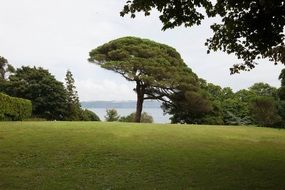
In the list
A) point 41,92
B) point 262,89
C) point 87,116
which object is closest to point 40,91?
point 41,92

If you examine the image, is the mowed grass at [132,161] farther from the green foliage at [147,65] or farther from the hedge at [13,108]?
the green foliage at [147,65]

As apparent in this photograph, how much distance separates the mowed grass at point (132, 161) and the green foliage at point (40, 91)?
981 inches

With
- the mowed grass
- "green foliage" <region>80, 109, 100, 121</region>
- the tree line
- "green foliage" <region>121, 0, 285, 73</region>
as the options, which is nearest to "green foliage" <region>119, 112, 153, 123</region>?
"green foliage" <region>80, 109, 100, 121</region>

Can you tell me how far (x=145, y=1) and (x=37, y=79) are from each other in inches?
1448

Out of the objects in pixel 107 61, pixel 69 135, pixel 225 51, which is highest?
pixel 107 61

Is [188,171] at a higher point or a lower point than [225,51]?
lower

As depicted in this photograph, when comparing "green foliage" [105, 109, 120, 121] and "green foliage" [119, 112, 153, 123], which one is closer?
"green foliage" [119, 112, 153, 123]

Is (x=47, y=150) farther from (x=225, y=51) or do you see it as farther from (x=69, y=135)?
(x=225, y=51)

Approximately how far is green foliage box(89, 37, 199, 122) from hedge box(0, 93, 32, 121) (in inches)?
448

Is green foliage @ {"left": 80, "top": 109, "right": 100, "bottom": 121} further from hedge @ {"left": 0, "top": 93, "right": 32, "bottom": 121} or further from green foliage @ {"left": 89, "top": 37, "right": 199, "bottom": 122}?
hedge @ {"left": 0, "top": 93, "right": 32, "bottom": 121}

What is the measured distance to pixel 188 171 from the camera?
1277 centimetres

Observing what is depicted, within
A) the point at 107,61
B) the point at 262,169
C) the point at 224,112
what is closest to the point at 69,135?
the point at 262,169

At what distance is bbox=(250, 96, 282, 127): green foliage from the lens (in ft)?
144

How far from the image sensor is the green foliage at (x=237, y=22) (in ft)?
39.8
